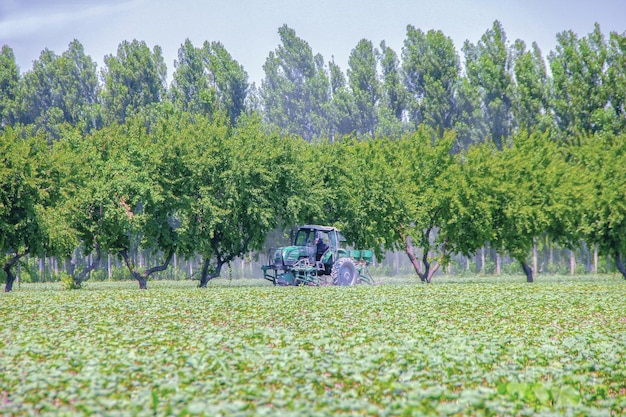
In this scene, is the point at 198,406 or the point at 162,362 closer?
the point at 198,406

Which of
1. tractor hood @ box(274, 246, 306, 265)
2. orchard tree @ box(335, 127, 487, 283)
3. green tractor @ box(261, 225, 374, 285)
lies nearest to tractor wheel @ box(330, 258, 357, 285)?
green tractor @ box(261, 225, 374, 285)

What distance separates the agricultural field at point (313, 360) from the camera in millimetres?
9250

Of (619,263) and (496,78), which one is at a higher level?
(496,78)

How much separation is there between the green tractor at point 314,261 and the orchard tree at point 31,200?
32.1ft

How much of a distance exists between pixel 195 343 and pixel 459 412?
6693 mm

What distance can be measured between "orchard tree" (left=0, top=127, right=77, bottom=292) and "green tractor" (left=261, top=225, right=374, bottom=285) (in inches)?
385

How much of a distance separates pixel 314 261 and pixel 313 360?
957 inches

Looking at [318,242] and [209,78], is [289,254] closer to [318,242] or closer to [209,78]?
[318,242]

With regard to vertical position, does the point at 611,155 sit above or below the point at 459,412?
above

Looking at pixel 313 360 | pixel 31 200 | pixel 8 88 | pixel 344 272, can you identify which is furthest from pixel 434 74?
pixel 313 360

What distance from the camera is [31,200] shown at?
35.3m

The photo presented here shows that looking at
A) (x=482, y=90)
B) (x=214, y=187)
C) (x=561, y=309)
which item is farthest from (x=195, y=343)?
(x=482, y=90)

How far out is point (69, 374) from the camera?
11.1m

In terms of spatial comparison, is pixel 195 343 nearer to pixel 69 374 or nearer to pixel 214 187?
pixel 69 374
